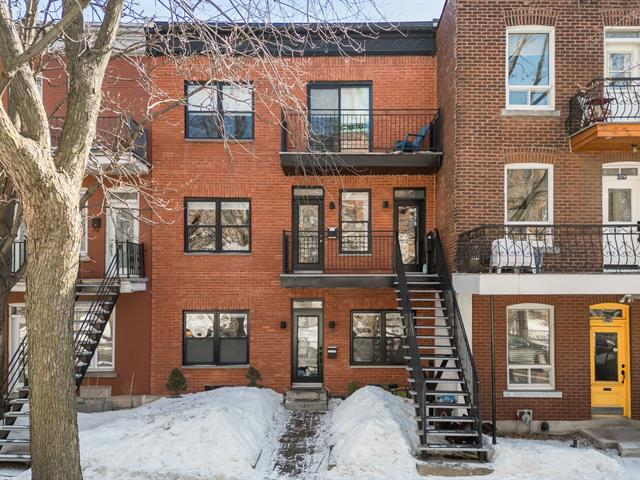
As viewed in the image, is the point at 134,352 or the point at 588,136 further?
the point at 134,352

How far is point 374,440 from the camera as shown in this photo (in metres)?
9.17

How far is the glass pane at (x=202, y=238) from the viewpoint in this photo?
13.6 meters

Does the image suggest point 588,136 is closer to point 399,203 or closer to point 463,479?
point 399,203

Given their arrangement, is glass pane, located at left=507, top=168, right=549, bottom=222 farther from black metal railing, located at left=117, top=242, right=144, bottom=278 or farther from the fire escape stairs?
the fire escape stairs

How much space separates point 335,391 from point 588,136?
27.2 feet

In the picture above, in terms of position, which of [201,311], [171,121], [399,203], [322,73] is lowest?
[201,311]

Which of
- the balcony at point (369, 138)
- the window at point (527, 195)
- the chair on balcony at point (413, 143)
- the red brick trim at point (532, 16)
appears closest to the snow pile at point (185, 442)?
the balcony at point (369, 138)

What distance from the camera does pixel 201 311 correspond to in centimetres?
1341

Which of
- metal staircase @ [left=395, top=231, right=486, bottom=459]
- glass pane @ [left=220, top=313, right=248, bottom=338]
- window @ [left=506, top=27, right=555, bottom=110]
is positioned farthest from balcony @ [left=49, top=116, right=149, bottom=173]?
window @ [left=506, top=27, right=555, bottom=110]

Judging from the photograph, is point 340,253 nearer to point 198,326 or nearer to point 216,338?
point 216,338

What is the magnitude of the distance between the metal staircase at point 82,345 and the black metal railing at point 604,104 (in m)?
10.7

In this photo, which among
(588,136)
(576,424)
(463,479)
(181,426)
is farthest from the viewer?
(576,424)

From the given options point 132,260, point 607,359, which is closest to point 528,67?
point 607,359

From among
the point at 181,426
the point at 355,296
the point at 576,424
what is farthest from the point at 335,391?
the point at 576,424
